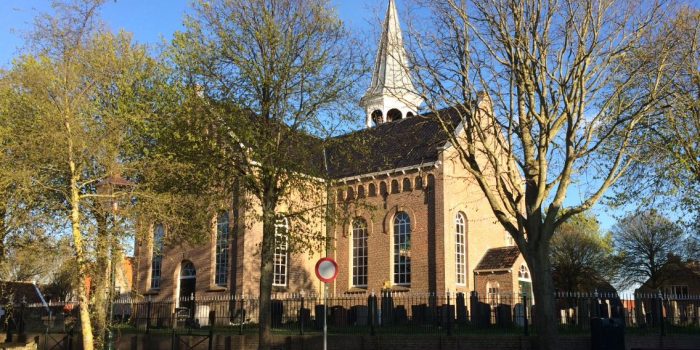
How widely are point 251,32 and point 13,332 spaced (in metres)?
18.5

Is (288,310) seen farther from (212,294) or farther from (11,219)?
(11,219)

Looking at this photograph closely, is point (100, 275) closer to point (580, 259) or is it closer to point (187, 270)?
point (187, 270)

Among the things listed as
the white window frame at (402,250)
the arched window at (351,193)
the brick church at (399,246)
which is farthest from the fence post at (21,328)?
the white window frame at (402,250)

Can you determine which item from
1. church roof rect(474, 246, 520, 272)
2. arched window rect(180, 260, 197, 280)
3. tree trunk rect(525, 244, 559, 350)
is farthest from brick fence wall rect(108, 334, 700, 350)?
arched window rect(180, 260, 197, 280)

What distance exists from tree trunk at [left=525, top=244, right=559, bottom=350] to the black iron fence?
3671 millimetres

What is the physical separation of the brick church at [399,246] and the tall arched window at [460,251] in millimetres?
48

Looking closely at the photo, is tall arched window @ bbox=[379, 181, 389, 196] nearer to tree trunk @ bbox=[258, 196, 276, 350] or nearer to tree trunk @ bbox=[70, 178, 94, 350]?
tree trunk @ bbox=[258, 196, 276, 350]

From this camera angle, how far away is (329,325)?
23016 millimetres

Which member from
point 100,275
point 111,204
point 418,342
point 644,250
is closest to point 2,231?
point 111,204

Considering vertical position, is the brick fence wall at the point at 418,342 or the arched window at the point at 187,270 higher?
the arched window at the point at 187,270

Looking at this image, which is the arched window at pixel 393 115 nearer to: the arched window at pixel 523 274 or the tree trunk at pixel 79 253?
the arched window at pixel 523 274

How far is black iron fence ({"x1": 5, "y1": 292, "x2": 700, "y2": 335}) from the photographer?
1930 cm

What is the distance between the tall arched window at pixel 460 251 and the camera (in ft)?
96.0

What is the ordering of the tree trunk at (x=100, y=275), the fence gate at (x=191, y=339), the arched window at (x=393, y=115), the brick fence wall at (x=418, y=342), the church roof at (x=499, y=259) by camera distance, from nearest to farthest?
the tree trunk at (x=100, y=275) → the brick fence wall at (x=418, y=342) → the fence gate at (x=191, y=339) → the church roof at (x=499, y=259) → the arched window at (x=393, y=115)
